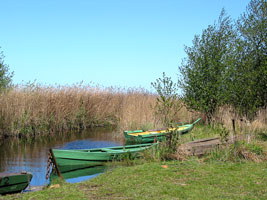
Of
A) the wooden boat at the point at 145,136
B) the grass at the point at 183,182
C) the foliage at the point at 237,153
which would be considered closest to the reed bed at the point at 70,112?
the wooden boat at the point at 145,136

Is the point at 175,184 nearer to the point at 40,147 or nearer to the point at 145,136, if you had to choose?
the point at 145,136

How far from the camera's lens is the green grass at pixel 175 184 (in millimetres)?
6133

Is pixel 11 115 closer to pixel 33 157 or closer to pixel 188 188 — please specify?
pixel 33 157

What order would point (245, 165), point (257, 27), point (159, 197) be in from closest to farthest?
point (159, 197) < point (245, 165) < point (257, 27)

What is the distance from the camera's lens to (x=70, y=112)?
21828mm

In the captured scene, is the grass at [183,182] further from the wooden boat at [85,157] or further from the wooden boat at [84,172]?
the wooden boat at [84,172]

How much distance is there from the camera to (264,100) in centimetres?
1942

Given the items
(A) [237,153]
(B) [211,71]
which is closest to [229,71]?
(B) [211,71]

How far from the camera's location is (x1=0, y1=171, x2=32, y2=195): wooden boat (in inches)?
310

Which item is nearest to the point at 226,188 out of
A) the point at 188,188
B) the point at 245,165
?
the point at 188,188

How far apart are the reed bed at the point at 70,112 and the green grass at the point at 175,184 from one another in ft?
25.6

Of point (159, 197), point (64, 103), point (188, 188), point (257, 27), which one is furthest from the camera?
point (64, 103)

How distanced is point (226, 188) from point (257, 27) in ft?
51.9

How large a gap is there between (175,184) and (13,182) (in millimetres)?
4021
